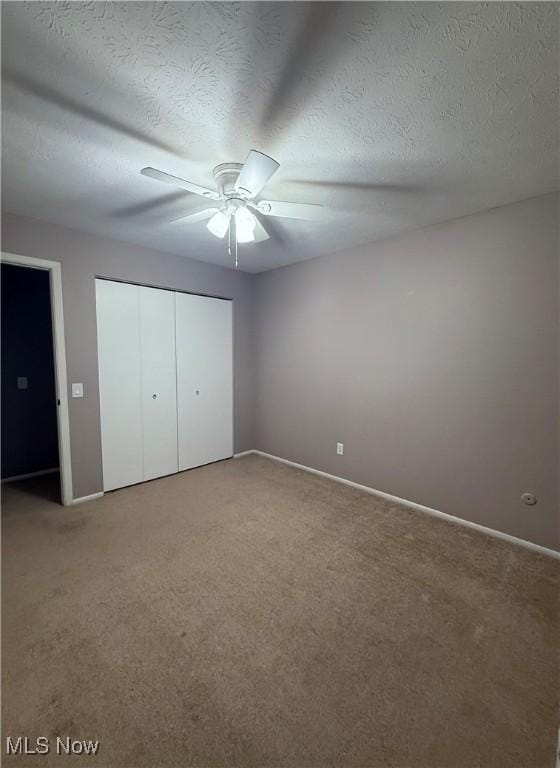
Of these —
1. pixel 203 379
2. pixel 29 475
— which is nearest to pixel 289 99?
pixel 203 379

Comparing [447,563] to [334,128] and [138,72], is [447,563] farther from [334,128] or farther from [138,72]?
[138,72]

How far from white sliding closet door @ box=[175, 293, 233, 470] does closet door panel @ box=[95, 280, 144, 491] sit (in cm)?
47

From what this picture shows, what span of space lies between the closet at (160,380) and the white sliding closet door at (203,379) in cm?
1

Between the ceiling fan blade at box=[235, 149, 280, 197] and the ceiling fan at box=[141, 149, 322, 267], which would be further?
the ceiling fan at box=[141, 149, 322, 267]

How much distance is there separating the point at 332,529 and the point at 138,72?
280cm

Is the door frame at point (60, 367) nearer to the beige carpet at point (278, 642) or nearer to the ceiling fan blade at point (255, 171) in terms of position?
the beige carpet at point (278, 642)

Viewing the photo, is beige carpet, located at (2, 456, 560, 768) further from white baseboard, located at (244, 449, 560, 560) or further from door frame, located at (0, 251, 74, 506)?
door frame, located at (0, 251, 74, 506)

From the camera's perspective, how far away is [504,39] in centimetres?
106

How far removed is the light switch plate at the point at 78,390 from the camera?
9.09 ft

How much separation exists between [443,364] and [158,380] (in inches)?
107

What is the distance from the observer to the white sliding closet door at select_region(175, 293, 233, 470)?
11.5 feet

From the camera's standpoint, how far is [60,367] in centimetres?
270

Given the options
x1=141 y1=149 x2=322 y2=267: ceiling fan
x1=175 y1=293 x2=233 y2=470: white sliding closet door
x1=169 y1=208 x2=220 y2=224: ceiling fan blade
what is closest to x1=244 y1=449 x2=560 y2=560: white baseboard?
x1=175 y1=293 x2=233 y2=470: white sliding closet door

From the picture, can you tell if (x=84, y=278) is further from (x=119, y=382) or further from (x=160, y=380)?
(x=160, y=380)
